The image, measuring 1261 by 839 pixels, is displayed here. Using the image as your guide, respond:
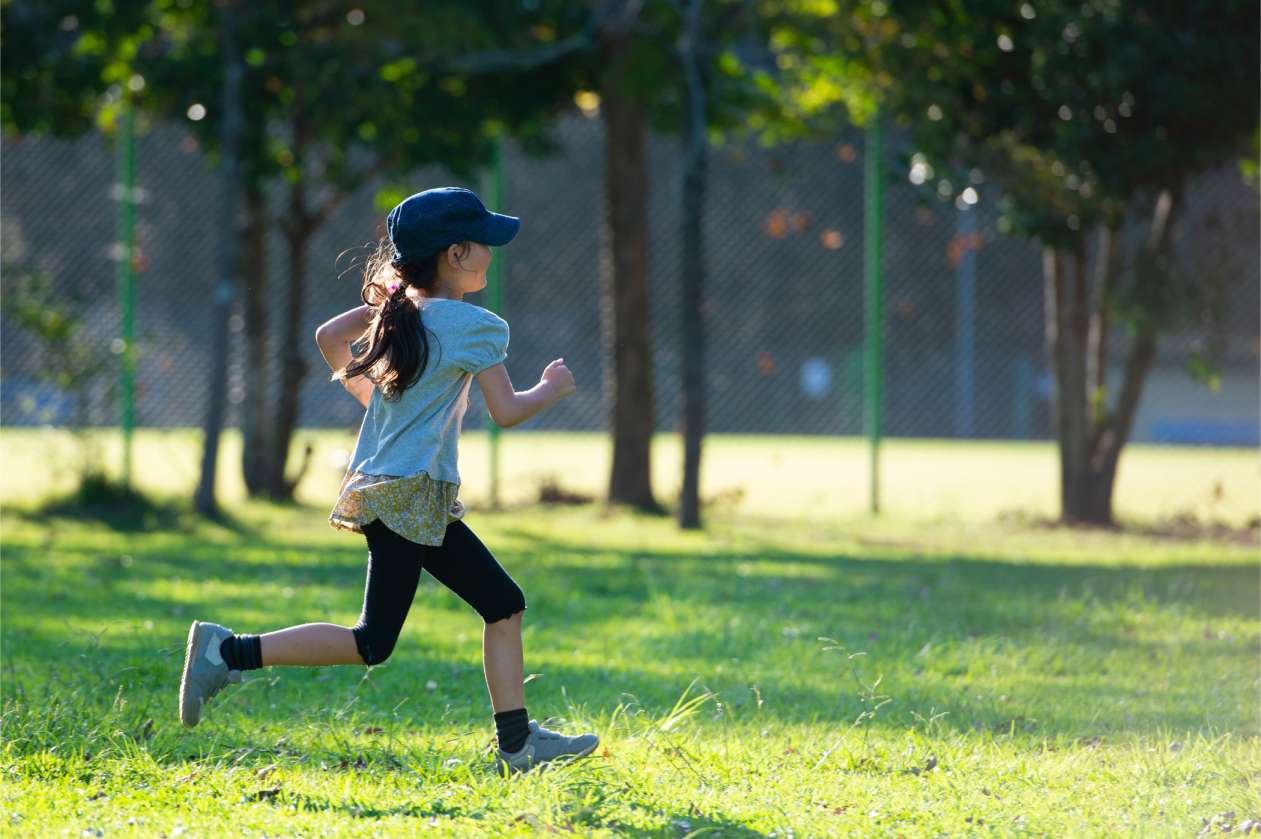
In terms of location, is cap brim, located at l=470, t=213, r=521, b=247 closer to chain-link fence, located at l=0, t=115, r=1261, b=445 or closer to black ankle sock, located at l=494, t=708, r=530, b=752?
black ankle sock, located at l=494, t=708, r=530, b=752

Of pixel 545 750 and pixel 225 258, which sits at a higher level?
pixel 225 258

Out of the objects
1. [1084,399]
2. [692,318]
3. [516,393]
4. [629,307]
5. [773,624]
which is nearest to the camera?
[516,393]

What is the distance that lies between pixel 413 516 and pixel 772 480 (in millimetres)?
11029

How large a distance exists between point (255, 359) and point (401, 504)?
7.48 metres

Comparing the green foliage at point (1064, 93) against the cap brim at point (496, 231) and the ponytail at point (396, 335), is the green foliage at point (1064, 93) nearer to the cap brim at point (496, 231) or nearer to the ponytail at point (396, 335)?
the cap brim at point (496, 231)

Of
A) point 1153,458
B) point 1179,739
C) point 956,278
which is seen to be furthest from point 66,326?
point 956,278

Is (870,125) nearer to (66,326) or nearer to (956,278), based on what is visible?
(66,326)

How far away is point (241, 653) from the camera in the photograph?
374 cm

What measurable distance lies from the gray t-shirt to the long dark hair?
0.03 m

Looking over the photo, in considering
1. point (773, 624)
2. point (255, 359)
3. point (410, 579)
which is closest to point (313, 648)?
point (410, 579)

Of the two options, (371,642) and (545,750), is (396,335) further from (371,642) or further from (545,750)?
(545,750)

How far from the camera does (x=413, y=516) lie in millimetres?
3629

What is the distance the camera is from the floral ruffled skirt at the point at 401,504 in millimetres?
3623

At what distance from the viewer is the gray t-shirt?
143 inches
